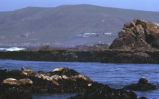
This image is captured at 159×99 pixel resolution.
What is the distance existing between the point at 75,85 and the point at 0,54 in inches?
2604

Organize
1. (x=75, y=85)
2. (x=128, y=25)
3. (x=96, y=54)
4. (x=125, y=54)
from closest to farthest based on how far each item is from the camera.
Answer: (x=75, y=85), (x=125, y=54), (x=96, y=54), (x=128, y=25)

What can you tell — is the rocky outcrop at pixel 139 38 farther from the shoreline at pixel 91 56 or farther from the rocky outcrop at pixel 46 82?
the rocky outcrop at pixel 46 82

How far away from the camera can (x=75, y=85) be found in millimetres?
32406

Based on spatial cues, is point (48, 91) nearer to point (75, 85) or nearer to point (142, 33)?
point (75, 85)

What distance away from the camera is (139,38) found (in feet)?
293

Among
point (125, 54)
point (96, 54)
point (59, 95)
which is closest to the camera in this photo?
point (59, 95)

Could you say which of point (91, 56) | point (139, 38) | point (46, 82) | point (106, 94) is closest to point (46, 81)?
point (46, 82)

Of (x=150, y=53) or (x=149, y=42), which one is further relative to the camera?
(x=149, y=42)

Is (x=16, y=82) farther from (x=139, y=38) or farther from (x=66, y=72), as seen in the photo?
(x=139, y=38)

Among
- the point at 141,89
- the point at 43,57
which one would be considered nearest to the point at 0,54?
the point at 43,57

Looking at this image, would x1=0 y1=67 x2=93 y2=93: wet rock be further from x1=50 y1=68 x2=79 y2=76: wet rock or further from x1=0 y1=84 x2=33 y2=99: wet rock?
x1=0 y1=84 x2=33 y2=99: wet rock

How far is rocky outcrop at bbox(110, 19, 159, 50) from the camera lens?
88875 millimetres

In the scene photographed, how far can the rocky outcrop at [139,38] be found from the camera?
8888 cm

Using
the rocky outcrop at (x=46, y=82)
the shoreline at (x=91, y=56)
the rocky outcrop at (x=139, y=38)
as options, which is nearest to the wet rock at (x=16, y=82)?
the rocky outcrop at (x=46, y=82)
